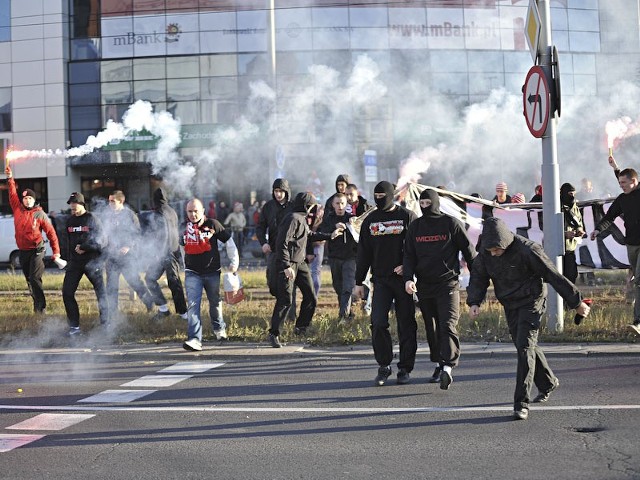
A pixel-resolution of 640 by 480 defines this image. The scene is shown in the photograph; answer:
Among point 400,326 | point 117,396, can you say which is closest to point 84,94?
point 117,396

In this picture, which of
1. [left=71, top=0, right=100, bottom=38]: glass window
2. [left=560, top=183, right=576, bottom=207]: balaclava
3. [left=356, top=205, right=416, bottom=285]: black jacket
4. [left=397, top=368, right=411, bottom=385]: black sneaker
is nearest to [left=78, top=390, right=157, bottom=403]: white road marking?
[left=397, top=368, right=411, bottom=385]: black sneaker

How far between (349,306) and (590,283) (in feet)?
17.2

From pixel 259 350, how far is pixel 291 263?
1087 mm

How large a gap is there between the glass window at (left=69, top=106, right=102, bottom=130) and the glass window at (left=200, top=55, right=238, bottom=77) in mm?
5181

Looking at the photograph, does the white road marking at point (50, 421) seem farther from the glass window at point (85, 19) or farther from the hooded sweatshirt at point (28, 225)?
the glass window at point (85, 19)

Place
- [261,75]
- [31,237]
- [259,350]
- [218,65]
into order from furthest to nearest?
[218,65] → [261,75] → [31,237] → [259,350]

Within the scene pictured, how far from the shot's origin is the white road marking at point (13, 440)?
5.65 metres

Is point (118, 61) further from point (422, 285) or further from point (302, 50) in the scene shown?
point (422, 285)

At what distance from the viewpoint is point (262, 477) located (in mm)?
4852

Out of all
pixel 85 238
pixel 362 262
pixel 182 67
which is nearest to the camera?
pixel 362 262

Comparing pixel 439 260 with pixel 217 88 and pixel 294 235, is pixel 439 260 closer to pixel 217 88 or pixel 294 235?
pixel 294 235

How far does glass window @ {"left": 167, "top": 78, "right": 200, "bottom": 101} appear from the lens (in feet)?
102

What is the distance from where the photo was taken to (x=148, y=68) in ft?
103

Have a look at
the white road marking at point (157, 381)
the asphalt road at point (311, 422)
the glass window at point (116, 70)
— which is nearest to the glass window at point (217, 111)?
the glass window at point (116, 70)
